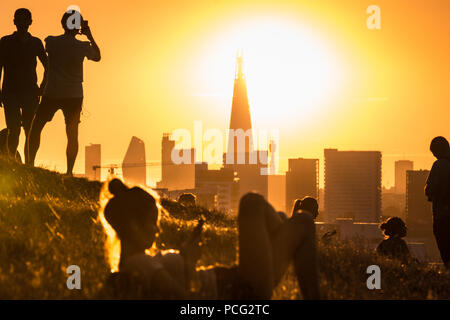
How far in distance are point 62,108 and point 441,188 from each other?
21.3 feet

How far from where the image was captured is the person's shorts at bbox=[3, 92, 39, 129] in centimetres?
1477

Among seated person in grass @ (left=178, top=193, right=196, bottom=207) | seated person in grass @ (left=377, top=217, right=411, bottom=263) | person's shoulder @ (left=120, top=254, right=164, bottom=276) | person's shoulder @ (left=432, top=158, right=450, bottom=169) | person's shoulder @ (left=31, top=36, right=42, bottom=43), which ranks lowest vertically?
seated person in grass @ (left=377, top=217, right=411, bottom=263)

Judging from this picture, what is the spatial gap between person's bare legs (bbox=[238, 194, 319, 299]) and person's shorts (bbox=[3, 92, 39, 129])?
A: 878 centimetres

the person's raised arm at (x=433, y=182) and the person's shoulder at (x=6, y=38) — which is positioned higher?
the person's shoulder at (x=6, y=38)

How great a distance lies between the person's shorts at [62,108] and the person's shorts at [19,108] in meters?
0.53

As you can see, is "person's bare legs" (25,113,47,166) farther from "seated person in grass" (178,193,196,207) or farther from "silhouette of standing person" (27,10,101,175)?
"seated person in grass" (178,193,196,207)

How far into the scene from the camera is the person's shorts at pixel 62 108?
46.5 feet

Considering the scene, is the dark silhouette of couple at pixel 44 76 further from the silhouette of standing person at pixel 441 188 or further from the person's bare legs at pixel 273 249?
the person's bare legs at pixel 273 249

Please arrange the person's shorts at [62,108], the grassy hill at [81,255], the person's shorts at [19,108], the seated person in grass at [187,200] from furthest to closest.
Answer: the seated person in grass at [187,200] → the person's shorts at [19,108] → the person's shorts at [62,108] → the grassy hill at [81,255]

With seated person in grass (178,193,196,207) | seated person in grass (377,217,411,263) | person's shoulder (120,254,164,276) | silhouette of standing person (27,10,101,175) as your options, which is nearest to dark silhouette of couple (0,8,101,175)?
silhouette of standing person (27,10,101,175)

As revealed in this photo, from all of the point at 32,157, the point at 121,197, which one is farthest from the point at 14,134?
the point at 121,197

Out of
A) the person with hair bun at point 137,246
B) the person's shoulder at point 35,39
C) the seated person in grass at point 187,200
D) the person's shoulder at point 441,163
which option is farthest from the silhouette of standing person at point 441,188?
the person's shoulder at point 35,39

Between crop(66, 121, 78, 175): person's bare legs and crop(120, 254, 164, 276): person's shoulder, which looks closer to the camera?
crop(120, 254, 164, 276): person's shoulder
